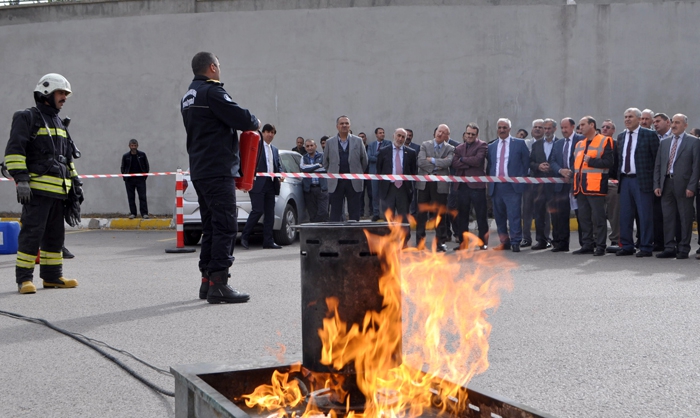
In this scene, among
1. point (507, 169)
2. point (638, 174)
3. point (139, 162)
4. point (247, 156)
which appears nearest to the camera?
point (247, 156)

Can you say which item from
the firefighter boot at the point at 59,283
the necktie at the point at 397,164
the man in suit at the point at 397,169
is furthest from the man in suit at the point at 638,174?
the firefighter boot at the point at 59,283

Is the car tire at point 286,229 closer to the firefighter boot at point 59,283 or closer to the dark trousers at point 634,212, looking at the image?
the dark trousers at point 634,212

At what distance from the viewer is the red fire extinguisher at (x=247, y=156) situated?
7270 mm

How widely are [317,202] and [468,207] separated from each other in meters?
3.05

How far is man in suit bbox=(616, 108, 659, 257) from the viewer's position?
1185 centimetres

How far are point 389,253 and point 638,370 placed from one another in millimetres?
2189

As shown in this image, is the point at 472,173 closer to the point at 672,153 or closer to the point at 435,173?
the point at 435,173

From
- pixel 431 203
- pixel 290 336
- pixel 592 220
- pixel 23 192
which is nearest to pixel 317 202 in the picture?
pixel 431 203

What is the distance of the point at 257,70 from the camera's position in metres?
21.8

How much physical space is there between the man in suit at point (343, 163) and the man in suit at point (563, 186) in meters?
3.27

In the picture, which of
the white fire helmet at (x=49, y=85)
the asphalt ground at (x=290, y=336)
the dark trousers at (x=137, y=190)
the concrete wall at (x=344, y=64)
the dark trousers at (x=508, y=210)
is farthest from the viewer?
the dark trousers at (x=137, y=190)

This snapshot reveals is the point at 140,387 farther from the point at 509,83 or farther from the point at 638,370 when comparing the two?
the point at 509,83

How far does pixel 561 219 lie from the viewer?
13039mm

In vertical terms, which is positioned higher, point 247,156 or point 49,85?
point 49,85
